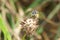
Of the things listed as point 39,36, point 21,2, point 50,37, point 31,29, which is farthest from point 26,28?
point 21,2

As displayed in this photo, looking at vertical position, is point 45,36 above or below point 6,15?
below

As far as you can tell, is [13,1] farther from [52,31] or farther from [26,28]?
[26,28]

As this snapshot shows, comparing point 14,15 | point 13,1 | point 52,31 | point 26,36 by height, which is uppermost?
point 13,1

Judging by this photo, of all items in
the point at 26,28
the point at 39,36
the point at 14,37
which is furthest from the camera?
the point at 39,36

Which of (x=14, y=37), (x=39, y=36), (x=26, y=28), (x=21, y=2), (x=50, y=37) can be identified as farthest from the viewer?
(x=21, y=2)

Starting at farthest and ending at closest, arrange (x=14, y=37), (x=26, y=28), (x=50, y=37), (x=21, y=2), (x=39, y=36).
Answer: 1. (x=21, y=2)
2. (x=50, y=37)
3. (x=39, y=36)
4. (x=14, y=37)
5. (x=26, y=28)

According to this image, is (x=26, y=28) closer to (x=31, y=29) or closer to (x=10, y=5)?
(x=31, y=29)

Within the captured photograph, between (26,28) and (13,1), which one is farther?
(13,1)

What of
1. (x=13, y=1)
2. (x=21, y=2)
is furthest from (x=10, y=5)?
(x=21, y=2)

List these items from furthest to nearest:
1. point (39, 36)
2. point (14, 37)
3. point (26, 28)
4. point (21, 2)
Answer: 1. point (21, 2)
2. point (39, 36)
3. point (14, 37)
4. point (26, 28)
